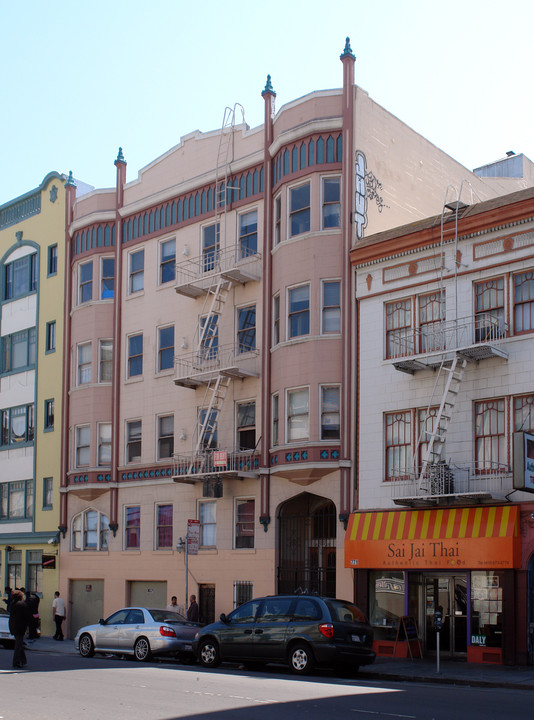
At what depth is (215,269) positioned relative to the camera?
29.8 m

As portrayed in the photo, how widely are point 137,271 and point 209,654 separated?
16.2 m

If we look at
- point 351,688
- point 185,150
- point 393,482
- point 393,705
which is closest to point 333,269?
point 393,482

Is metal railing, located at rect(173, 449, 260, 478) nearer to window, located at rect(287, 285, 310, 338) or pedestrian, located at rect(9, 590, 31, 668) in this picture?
window, located at rect(287, 285, 310, 338)

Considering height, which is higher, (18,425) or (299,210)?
(299,210)

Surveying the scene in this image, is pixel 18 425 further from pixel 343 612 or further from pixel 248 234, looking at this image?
pixel 343 612

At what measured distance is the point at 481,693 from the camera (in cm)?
1667

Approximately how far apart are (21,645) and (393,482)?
9.96m

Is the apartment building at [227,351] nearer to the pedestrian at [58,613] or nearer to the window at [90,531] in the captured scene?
the window at [90,531]

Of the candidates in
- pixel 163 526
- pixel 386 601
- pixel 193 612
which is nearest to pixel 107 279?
pixel 163 526

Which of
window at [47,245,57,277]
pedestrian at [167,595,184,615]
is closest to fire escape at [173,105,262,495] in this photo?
pedestrian at [167,595,184,615]

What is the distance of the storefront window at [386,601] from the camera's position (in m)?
24.2

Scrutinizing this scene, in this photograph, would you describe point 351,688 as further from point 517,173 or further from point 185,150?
point 517,173

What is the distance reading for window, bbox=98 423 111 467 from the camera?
1316 inches

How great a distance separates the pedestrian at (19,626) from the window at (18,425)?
57.2 ft
